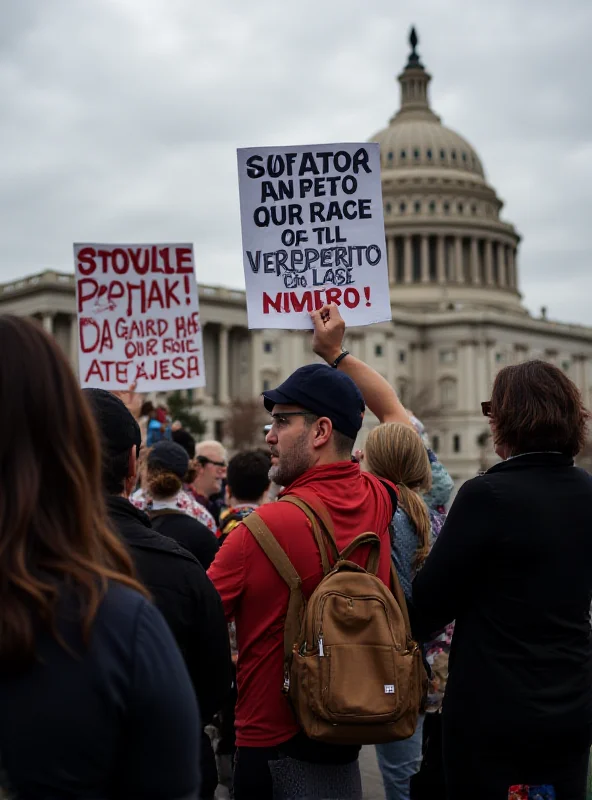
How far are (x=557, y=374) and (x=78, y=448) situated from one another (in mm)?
2033

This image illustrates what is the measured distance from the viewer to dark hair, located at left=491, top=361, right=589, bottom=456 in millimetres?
3426

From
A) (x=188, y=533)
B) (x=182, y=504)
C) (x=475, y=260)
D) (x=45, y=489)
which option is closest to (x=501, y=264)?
(x=475, y=260)

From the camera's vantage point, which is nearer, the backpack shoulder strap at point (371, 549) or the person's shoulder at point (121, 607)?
the person's shoulder at point (121, 607)

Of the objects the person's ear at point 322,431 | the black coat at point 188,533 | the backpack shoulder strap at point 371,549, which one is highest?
the person's ear at point 322,431

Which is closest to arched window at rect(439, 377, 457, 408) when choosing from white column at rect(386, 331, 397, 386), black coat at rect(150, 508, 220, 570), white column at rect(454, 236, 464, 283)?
white column at rect(386, 331, 397, 386)

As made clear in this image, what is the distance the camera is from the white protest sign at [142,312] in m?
7.77

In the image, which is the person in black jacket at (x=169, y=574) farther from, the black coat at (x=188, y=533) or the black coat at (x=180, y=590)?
the black coat at (x=188, y=533)

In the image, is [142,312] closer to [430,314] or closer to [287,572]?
[287,572]

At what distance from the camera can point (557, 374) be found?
138 inches

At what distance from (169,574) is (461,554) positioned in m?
0.85

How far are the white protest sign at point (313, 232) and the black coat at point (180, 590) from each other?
2.15m

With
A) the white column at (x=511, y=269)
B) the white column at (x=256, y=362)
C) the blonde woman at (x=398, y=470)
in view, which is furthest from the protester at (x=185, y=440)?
the white column at (x=511, y=269)

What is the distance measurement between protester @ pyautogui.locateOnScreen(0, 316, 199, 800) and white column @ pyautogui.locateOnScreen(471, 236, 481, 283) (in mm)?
101239

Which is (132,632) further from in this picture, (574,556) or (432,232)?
(432,232)
